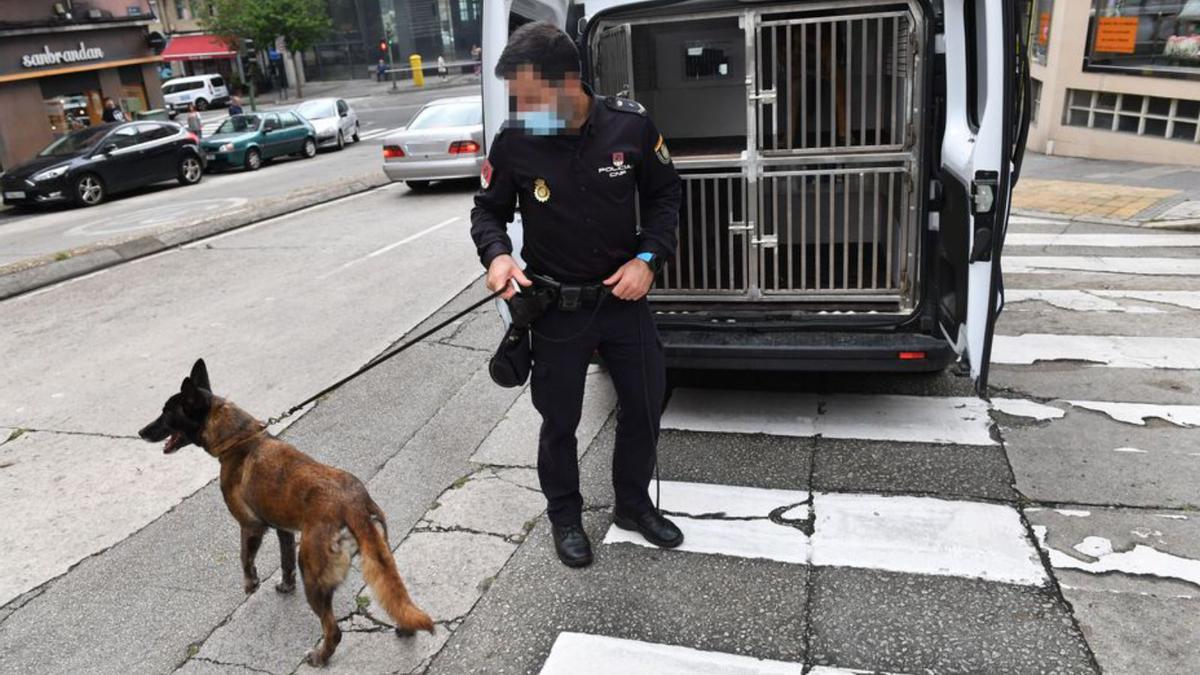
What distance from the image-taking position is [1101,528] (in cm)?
370

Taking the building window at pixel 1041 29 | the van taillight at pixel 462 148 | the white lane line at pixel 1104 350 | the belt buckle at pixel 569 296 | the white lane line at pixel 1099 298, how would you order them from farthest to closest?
the building window at pixel 1041 29, the van taillight at pixel 462 148, the white lane line at pixel 1099 298, the white lane line at pixel 1104 350, the belt buckle at pixel 569 296

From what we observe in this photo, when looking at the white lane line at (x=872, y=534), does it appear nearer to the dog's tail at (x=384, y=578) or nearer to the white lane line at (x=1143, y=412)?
the dog's tail at (x=384, y=578)

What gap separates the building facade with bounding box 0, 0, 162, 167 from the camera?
875 inches

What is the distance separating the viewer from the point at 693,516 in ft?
13.2

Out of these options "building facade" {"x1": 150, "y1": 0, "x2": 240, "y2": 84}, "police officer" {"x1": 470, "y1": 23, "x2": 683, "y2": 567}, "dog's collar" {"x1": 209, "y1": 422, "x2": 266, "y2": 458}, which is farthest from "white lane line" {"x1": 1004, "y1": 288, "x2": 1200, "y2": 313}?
"building facade" {"x1": 150, "y1": 0, "x2": 240, "y2": 84}

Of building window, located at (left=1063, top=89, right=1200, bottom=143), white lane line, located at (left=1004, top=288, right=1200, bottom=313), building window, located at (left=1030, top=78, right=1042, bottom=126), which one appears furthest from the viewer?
building window, located at (left=1030, top=78, right=1042, bottom=126)

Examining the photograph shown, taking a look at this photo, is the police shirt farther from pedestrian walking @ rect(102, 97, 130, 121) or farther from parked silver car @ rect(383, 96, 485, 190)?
pedestrian walking @ rect(102, 97, 130, 121)

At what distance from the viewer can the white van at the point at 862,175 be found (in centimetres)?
394

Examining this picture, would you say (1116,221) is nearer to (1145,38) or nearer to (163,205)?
(1145,38)

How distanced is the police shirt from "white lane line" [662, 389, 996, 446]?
178 centimetres

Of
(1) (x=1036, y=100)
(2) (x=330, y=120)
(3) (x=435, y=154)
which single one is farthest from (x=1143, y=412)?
(2) (x=330, y=120)

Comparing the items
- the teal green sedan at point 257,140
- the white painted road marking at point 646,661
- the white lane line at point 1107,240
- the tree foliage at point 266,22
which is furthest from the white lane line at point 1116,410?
the tree foliage at point 266,22

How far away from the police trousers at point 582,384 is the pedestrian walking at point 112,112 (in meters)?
25.9

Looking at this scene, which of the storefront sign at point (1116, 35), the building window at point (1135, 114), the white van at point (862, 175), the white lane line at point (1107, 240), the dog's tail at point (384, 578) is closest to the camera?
the dog's tail at point (384, 578)
